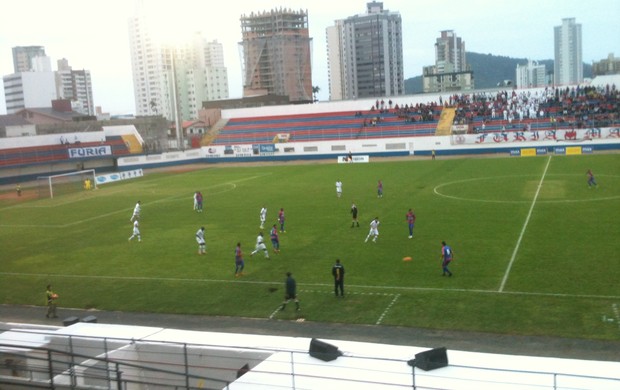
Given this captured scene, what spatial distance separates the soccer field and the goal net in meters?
6.81

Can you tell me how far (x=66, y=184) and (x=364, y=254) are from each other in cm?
4420

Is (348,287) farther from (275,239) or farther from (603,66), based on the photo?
(603,66)

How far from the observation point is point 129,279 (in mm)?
26812

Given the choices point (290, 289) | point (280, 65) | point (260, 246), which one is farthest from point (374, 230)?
point (280, 65)

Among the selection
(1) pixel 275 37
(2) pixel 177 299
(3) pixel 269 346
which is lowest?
(2) pixel 177 299

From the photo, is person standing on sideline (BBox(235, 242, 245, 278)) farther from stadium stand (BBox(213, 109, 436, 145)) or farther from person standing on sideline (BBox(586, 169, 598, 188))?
stadium stand (BBox(213, 109, 436, 145))

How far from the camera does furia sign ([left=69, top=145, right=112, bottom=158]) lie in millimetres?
75188

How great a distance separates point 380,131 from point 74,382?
242 feet

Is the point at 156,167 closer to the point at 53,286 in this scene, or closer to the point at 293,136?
the point at 293,136

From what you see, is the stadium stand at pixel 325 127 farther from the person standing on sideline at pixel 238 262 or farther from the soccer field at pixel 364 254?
the person standing on sideline at pixel 238 262

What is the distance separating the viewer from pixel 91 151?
76438 millimetres

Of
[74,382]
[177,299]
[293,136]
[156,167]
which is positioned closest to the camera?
[74,382]

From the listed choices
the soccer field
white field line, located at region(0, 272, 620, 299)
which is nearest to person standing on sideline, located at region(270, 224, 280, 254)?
the soccer field

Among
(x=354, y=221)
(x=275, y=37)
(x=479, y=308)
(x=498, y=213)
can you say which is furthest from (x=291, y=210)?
(x=275, y=37)
